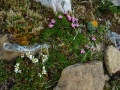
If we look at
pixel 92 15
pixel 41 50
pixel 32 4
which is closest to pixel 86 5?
pixel 92 15

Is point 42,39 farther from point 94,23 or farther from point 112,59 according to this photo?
point 112,59

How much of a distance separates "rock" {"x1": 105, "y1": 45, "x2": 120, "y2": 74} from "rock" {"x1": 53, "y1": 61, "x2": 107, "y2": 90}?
0.31m

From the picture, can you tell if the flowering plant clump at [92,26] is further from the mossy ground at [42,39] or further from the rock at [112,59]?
the rock at [112,59]

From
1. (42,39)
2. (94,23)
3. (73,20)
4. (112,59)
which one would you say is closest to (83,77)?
(112,59)

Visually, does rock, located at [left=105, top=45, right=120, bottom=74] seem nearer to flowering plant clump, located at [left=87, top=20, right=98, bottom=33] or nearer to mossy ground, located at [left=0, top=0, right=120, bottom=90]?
mossy ground, located at [left=0, top=0, right=120, bottom=90]

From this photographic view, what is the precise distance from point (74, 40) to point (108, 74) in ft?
3.23

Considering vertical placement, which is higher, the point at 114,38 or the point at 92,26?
the point at 92,26

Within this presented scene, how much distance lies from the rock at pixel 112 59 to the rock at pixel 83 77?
12.3 inches

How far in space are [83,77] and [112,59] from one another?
884 millimetres

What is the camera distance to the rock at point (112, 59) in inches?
258

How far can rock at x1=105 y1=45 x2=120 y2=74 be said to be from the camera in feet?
21.5

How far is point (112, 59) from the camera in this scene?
21.6ft

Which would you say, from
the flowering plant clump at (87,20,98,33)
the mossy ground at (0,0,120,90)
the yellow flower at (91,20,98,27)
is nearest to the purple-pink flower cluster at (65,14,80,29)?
the mossy ground at (0,0,120,90)

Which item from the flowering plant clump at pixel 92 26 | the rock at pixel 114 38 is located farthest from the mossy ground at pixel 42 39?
the rock at pixel 114 38
